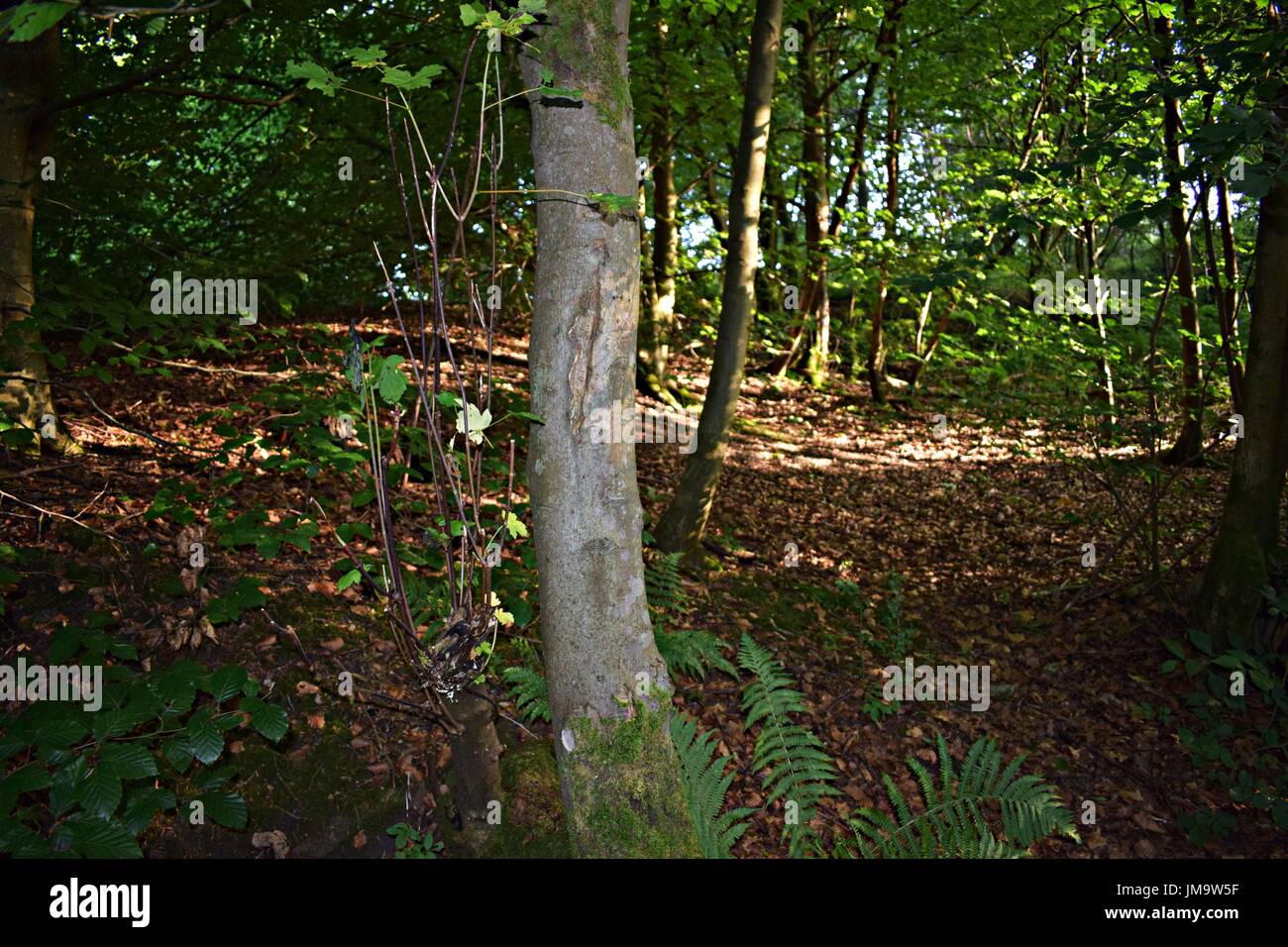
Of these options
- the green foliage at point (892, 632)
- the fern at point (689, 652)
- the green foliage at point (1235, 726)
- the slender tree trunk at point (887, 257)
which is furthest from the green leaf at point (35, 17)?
the slender tree trunk at point (887, 257)

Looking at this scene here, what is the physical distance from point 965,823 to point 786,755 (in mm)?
852

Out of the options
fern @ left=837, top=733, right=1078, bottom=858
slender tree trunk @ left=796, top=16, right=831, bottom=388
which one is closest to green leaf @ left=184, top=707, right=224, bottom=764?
fern @ left=837, top=733, right=1078, bottom=858

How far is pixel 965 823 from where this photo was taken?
151 inches

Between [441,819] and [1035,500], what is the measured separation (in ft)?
28.6

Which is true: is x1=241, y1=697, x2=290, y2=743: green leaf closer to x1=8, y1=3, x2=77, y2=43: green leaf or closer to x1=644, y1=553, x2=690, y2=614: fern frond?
x1=8, y1=3, x2=77, y2=43: green leaf

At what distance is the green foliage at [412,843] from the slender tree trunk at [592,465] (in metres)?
0.69

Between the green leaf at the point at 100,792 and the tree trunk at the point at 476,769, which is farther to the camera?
the tree trunk at the point at 476,769

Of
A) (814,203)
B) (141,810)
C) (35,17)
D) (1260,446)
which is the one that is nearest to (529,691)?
(141,810)

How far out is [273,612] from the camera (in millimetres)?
4254

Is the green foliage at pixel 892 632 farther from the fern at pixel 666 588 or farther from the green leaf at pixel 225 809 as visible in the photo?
the green leaf at pixel 225 809

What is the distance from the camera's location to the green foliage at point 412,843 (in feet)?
11.0

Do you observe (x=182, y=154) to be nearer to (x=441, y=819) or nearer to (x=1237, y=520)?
(x=441, y=819)

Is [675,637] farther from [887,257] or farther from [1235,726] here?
[887,257]
